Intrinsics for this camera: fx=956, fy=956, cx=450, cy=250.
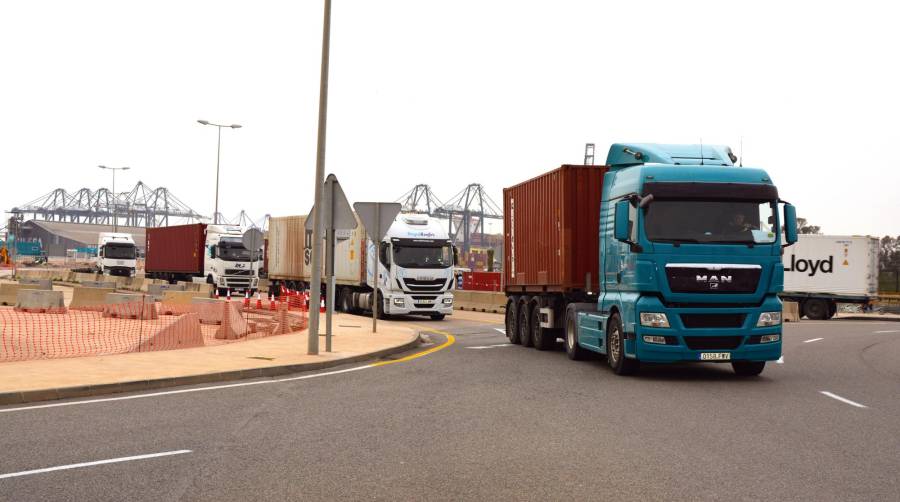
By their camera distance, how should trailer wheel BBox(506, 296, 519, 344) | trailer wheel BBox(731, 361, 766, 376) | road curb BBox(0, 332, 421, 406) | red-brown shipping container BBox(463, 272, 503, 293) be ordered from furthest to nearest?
red-brown shipping container BBox(463, 272, 503, 293) → trailer wheel BBox(506, 296, 519, 344) → trailer wheel BBox(731, 361, 766, 376) → road curb BBox(0, 332, 421, 406)

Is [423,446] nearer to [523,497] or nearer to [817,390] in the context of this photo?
[523,497]

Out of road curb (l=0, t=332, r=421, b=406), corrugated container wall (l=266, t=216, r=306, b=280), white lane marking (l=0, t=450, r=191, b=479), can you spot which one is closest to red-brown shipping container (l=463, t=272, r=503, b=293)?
corrugated container wall (l=266, t=216, r=306, b=280)

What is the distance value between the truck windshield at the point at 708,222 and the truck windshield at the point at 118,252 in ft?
172

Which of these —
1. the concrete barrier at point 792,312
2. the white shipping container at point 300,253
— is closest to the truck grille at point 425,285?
the white shipping container at point 300,253

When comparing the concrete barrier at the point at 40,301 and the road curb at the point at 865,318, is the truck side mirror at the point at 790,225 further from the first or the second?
the road curb at the point at 865,318

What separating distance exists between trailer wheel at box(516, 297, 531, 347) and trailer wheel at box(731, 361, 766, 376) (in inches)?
222

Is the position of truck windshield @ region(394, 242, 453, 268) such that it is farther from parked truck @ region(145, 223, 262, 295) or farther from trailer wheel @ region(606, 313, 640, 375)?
trailer wheel @ region(606, 313, 640, 375)

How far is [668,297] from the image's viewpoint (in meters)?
12.7

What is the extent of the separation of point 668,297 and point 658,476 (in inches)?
248

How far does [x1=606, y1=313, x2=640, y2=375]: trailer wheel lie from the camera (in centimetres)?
1335

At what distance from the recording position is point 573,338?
16.0 metres

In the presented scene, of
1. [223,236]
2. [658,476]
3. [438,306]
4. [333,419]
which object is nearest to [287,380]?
[333,419]

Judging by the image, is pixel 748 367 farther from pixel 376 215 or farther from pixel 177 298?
pixel 177 298

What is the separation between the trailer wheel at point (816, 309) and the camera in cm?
3894
